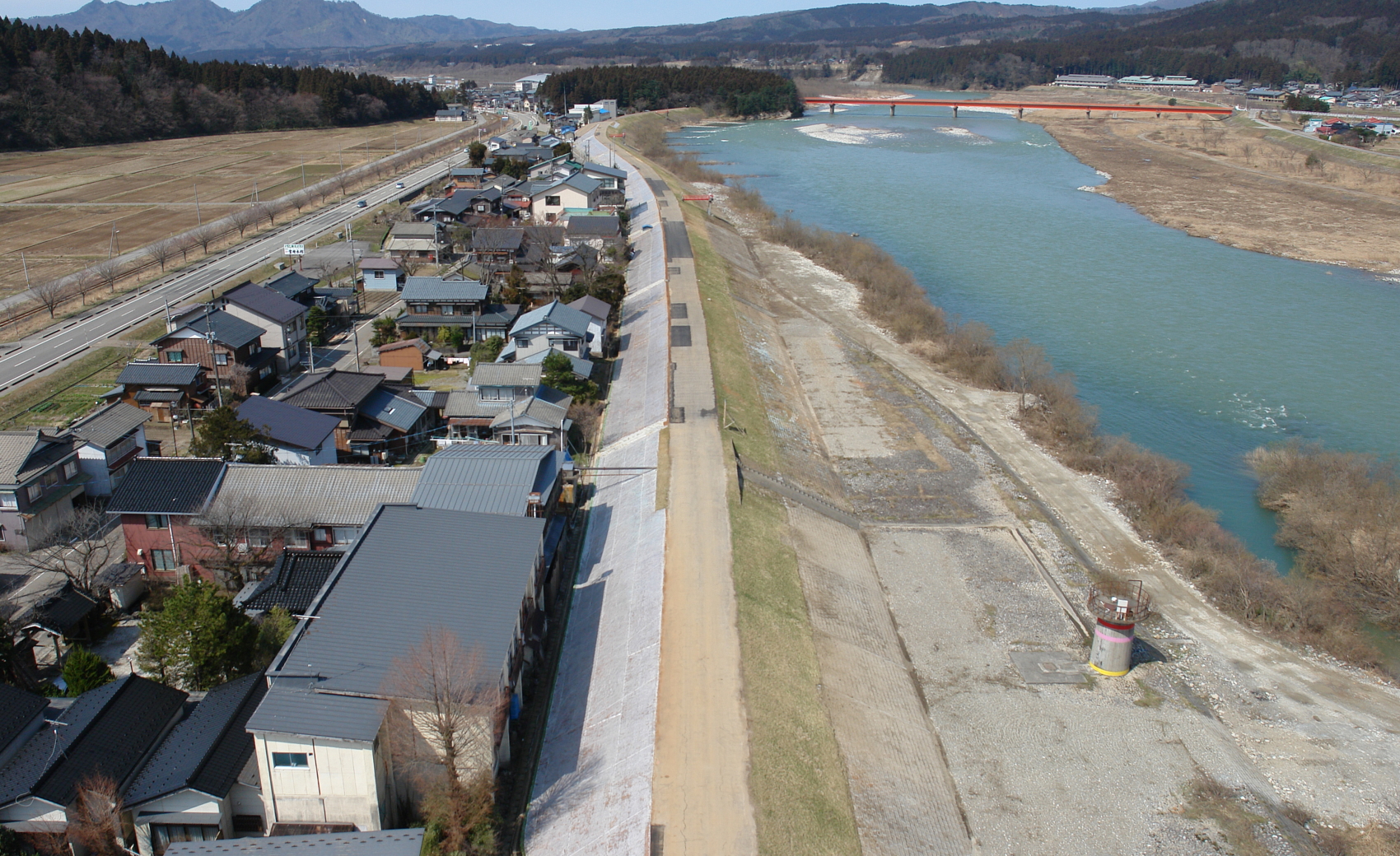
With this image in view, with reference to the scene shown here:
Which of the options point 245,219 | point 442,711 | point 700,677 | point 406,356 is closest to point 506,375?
point 406,356

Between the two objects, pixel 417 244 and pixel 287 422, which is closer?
pixel 287 422

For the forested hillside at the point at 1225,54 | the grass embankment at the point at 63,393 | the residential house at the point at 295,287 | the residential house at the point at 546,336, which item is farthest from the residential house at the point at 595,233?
the forested hillside at the point at 1225,54

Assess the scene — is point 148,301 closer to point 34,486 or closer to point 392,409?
point 392,409

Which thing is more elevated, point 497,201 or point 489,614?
point 497,201

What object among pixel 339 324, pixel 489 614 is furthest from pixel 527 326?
pixel 489 614

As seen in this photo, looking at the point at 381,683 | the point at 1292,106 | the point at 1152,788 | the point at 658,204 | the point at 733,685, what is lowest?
the point at 1152,788

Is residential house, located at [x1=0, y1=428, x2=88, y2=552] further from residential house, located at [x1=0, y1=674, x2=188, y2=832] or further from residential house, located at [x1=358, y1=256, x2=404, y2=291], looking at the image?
residential house, located at [x1=358, y1=256, x2=404, y2=291]

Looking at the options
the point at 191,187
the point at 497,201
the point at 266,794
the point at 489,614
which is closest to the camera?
the point at 266,794

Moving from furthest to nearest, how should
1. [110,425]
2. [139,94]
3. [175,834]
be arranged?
[139,94] → [110,425] → [175,834]

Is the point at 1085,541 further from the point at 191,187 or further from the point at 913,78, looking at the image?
the point at 913,78
